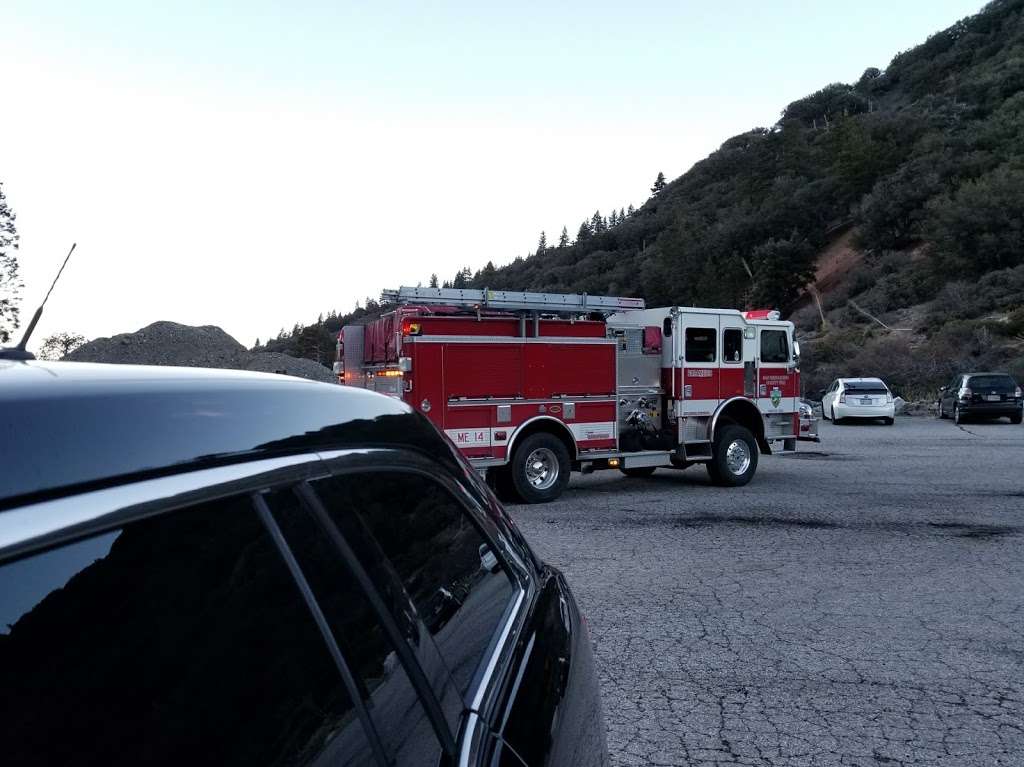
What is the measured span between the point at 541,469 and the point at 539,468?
58 mm

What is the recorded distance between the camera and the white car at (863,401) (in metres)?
29.2

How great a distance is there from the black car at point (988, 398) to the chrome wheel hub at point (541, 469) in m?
20.4

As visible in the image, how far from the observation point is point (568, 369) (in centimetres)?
1335

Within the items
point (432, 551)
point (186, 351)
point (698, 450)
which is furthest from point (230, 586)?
point (186, 351)

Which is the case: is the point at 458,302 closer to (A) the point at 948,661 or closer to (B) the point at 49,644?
(A) the point at 948,661

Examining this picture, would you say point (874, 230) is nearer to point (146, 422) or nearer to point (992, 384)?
point (992, 384)


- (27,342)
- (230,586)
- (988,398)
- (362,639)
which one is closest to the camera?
(230,586)

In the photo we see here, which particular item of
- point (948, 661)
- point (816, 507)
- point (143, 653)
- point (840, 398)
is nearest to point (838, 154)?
point (840, 398)

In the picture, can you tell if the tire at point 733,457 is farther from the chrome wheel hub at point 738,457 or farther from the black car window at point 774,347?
the black car window at point 774,347

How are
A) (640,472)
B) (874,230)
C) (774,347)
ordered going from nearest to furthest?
1. (774,347)
2. (640,472)
3. (874,230)

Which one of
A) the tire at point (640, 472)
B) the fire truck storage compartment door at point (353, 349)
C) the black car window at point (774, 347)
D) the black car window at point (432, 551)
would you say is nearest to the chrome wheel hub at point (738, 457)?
the black car window at point (774, 347)

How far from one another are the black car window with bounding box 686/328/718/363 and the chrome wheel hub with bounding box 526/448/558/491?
2.95 m

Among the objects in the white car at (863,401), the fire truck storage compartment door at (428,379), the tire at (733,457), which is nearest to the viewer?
the fire truck storage compartment door at (428,379)

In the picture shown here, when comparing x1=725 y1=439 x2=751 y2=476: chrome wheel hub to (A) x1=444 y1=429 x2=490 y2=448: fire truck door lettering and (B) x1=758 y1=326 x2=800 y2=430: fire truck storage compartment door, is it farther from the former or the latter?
(A) x1=444 y1=429 x2=490 y2=448: fire truck door lettering
